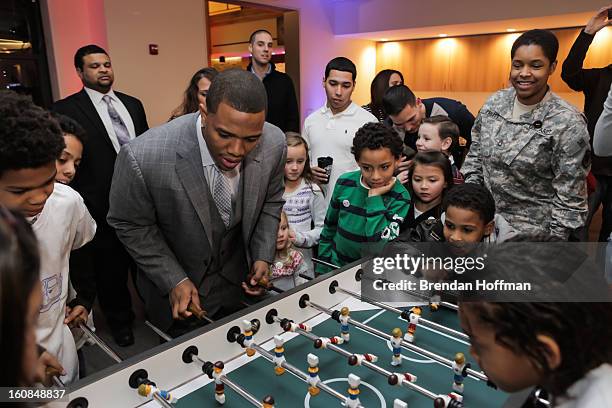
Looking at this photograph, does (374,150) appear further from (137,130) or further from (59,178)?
(137,130)

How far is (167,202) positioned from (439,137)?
63.4 inches

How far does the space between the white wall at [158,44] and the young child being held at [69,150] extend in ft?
7.84

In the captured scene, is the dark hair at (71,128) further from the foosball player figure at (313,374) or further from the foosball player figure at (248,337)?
the foosball player figure at (313,374)

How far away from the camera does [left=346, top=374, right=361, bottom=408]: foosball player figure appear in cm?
104

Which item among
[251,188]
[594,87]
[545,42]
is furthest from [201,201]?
[594,87]

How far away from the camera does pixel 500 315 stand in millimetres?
664

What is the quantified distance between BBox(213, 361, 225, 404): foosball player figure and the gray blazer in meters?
0.46

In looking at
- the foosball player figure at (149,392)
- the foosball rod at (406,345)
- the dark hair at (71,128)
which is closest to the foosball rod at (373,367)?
the foosball rod at (406,345)

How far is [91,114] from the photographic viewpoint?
271cm

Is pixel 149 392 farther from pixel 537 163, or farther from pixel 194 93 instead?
pixel 194 93

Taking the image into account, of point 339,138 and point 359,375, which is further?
point 339,138

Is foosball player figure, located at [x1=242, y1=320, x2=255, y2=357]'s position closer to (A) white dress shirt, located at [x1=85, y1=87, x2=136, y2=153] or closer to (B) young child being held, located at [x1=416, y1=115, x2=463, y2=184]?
(B) young child being held, located at [x1=416, y1=115, x2=463, y2=184]

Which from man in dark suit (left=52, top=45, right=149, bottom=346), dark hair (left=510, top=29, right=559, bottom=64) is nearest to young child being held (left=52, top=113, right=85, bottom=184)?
man in dark suit (left=52, top=45, right=149, bottom=346)

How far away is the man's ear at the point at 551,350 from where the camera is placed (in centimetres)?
63
